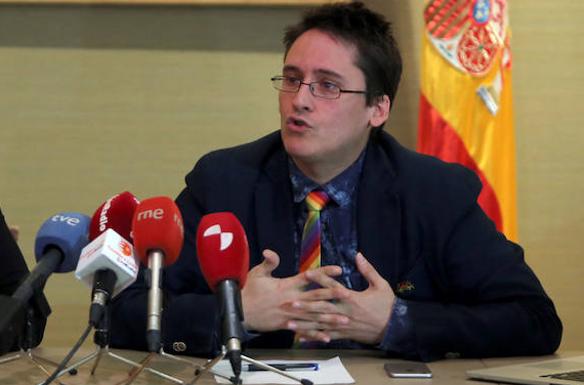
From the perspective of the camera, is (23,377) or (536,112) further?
(536,112)

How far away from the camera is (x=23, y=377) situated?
1810 mm

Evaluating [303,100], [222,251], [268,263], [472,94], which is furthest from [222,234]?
[472,94]

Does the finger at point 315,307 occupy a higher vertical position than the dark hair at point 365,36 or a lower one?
lower

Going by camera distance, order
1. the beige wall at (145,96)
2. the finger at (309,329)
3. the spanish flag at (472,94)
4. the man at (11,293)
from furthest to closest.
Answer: the beige wall at (145,96) → the spanish flag at (472,94) → the finger at (309,329) → the man at (11,293)

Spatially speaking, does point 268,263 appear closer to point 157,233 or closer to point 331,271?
point 331,271

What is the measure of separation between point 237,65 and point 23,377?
2728 mm

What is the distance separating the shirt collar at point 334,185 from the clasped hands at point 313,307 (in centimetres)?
33

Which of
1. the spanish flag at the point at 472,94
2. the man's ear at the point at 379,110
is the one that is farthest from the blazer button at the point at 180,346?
the spanish flag at the point at 472,94

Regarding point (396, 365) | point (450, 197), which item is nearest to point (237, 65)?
point (450, 197)

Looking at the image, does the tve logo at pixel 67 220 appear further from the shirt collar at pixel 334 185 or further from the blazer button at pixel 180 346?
the shirt collar at pixel 334 185

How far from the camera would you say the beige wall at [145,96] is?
431cm

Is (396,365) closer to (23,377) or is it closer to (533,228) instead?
(23,377)

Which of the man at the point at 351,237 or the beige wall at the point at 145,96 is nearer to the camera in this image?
the man at the point at 351,237

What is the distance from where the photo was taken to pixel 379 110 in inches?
99.1
